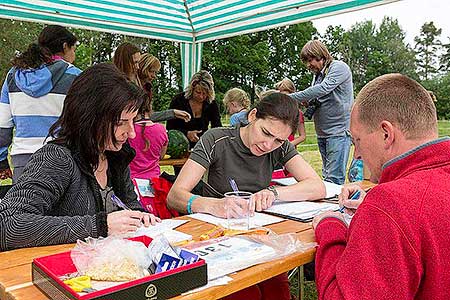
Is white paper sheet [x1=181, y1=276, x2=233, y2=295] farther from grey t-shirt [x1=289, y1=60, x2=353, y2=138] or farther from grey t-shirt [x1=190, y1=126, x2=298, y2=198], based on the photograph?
grey t-shirt [x1=289, y1=60, x2=353, y2=138]

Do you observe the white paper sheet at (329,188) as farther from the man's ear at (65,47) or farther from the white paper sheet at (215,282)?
the man's ear at (65,47)

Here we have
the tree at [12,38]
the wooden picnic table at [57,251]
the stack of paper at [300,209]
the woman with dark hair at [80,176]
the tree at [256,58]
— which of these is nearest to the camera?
the wooden picnic table at [57,251]

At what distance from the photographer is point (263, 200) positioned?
2.13 meters

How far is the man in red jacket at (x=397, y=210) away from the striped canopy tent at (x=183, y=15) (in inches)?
112

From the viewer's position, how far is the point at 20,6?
4453 millimetres

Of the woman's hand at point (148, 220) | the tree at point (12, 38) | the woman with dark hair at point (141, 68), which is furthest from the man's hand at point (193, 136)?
the tree at point (12, 38)

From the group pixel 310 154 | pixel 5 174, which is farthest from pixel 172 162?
pixel 310 154

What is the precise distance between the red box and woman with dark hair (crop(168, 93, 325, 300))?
91 centimetres

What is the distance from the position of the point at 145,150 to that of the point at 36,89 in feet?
2.66

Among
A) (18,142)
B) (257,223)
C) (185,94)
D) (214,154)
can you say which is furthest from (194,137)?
(257,223)

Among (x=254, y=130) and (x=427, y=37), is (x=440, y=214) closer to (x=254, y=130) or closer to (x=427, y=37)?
(x=254, y=130)

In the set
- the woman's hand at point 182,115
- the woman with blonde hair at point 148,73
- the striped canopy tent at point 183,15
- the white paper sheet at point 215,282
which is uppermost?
the striped canopy tent at point 183,15

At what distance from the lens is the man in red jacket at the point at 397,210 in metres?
1.05

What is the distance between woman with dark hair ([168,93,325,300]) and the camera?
230 cm
